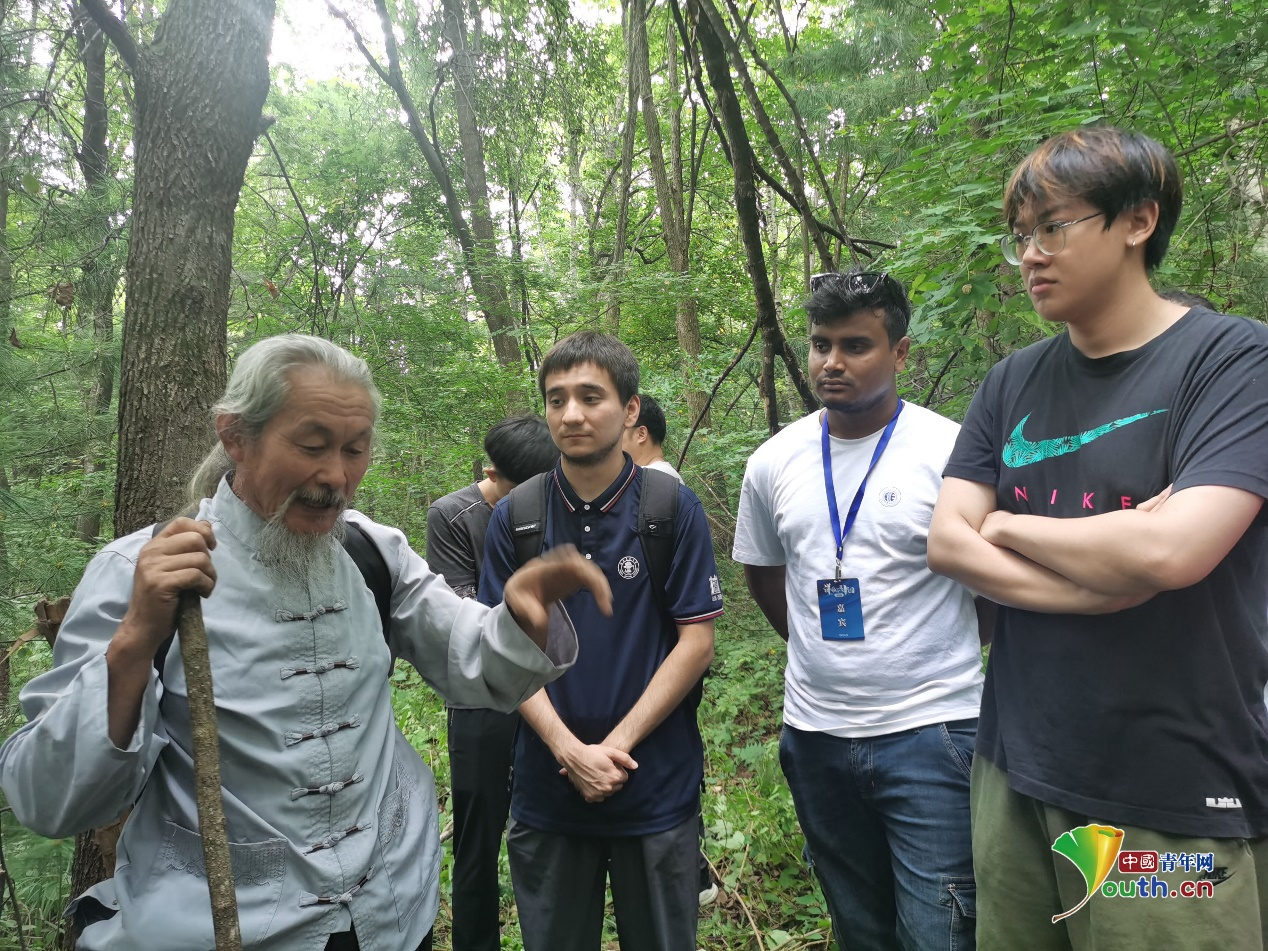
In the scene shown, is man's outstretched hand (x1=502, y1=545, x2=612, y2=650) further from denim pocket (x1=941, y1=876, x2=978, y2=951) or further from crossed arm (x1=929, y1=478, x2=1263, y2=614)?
denim pocket (x1=941, y1=876, x2=978, y2=951)

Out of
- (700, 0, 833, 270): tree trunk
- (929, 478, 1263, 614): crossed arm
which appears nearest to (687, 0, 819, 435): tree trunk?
(700, 0, 833, 270): tree trunk

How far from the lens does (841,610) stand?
205cm

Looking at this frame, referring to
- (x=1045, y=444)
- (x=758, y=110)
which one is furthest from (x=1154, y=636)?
(x=758, y=110)

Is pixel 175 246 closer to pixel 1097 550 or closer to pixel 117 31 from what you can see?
pixel 117 31

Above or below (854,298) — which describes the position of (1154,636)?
below

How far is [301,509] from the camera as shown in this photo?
1.49m

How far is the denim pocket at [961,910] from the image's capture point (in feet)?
5.77

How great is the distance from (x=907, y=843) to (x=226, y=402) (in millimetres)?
1982

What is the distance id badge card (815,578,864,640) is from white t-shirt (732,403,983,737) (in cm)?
2

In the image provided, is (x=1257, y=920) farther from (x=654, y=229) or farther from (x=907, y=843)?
(x=654, y=229)

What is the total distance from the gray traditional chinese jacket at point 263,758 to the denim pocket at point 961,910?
1149mm

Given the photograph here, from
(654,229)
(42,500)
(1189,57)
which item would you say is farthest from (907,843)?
(654,229)

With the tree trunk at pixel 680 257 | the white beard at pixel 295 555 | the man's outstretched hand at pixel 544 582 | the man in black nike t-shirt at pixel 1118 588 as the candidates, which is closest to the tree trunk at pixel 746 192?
the man in black nike t-shirt at pixel 1118 588

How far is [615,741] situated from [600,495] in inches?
28.2
